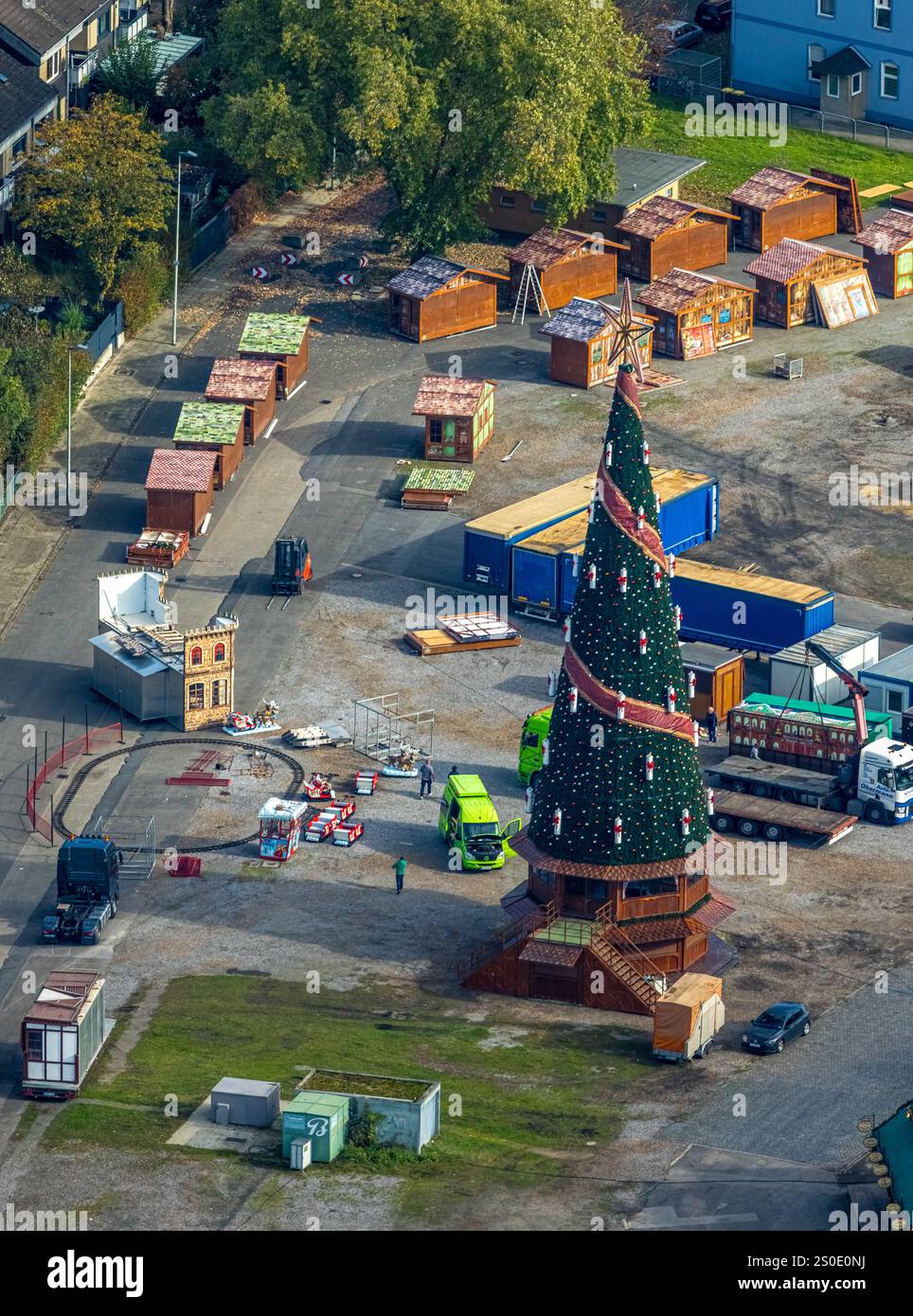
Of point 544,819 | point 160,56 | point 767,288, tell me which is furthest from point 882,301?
point 544,819

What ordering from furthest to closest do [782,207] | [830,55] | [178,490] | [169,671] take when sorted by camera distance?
[830,55]
[782,207]
[178,490]
[169,671]

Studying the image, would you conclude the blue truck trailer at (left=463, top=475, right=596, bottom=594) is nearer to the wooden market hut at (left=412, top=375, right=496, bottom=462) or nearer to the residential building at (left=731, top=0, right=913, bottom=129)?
the wooden market hut at (left=412, top=375, right=496, bottom=462)

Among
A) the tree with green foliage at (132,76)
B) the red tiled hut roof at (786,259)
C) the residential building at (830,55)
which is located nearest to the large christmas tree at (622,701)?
the red tiled hut roof at (786,259)

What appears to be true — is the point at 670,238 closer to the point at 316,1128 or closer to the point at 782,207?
the point at 782,207

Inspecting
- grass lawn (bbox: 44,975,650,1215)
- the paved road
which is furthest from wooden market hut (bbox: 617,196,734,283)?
grass lawn (bbox: 44,975,650,1215)

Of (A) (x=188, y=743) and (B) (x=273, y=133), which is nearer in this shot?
(A) (x=188, y=743)

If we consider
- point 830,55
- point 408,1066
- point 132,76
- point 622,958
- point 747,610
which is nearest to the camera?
point 408,1066

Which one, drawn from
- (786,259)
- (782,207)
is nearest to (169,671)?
(786,259)

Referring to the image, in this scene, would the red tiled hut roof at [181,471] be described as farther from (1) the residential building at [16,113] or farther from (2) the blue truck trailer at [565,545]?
(1) the residential building at [16,113]
